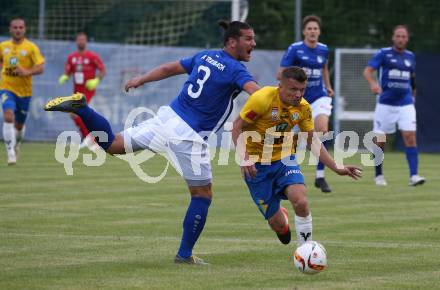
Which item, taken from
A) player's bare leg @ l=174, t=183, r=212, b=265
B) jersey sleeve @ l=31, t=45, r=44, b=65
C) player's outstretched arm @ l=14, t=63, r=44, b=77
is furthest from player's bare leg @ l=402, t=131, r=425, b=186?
player's bare leg @ l=174, t=183, r=212, b=265

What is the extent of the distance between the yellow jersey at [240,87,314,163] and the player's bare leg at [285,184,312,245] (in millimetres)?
406

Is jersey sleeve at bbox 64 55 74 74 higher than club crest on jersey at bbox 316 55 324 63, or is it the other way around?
club crest on jersey at bbox 316 55 324 63

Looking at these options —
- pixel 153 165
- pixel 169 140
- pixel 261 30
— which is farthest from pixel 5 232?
pixel 261 30

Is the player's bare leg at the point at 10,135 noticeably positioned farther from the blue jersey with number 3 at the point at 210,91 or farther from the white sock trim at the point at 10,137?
the blue jersey with number 3 at the point at 210,91

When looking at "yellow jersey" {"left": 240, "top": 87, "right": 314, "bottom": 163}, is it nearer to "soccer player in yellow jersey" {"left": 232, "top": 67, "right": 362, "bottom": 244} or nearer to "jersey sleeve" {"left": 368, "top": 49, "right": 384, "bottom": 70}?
"soccer player in yellow jersey" {"left": 232, "top": 67, "right": 362, "bottom": 244}

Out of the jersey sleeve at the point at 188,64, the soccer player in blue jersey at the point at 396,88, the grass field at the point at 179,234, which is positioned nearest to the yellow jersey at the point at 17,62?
the grass field at the point at 179,234

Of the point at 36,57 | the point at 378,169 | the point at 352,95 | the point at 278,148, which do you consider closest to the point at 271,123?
the point at 278,148

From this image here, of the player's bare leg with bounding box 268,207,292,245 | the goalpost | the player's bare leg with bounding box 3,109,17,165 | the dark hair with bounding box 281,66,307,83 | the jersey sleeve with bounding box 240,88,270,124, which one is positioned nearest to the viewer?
the dark hair with bounding box 281,66,307,83

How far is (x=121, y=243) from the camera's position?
10.2 metres

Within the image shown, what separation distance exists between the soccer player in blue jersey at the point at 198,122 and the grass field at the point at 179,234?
0.51 m

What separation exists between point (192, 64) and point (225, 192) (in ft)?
19.2

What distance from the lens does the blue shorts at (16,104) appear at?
19219 millimetres

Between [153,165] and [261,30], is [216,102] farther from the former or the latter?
[261,30]

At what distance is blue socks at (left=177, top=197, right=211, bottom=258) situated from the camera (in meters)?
9.13
